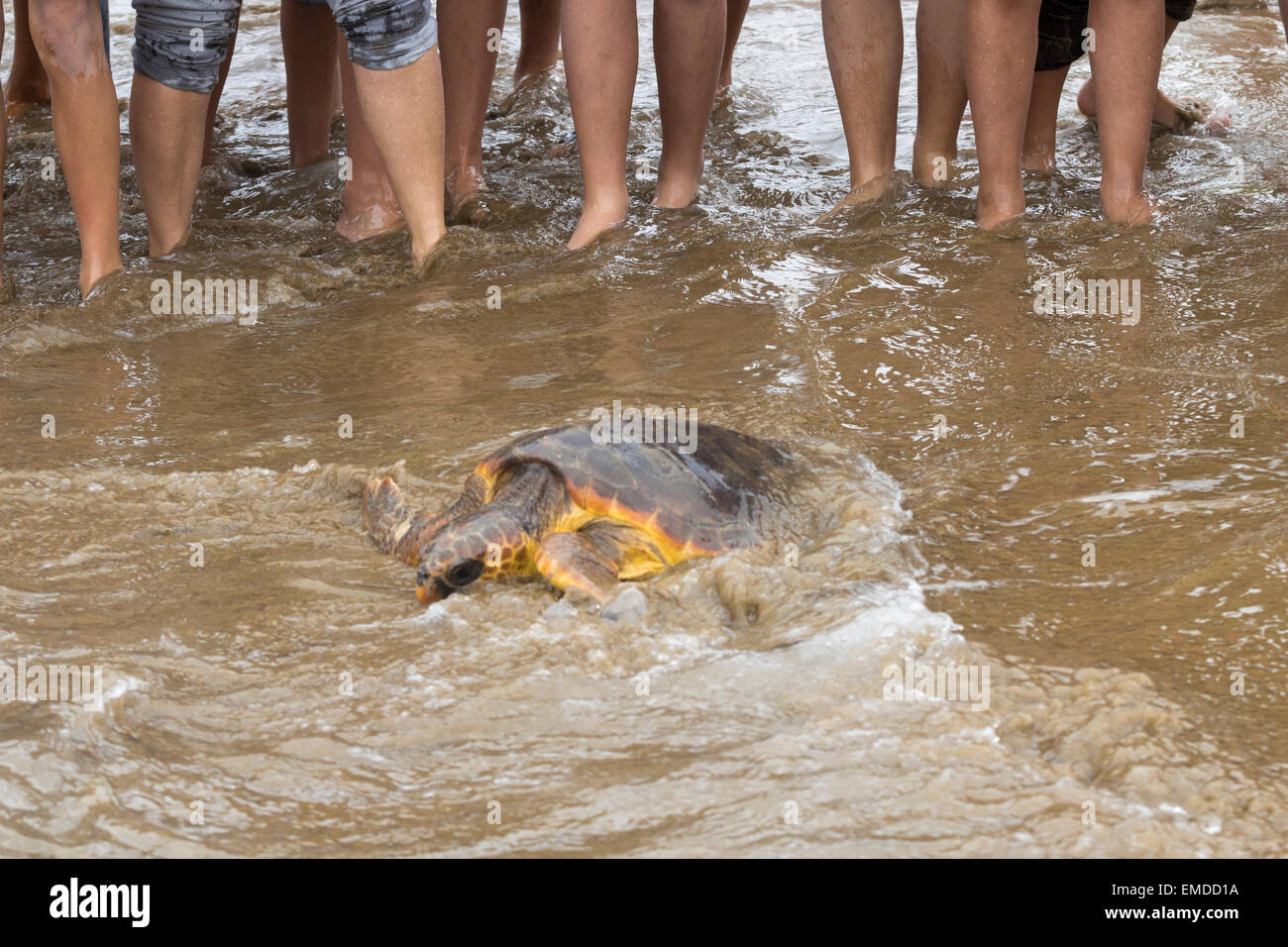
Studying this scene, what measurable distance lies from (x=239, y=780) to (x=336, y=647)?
Answer: 0.34 metres

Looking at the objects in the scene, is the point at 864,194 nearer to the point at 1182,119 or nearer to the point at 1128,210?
the point at 1128,210

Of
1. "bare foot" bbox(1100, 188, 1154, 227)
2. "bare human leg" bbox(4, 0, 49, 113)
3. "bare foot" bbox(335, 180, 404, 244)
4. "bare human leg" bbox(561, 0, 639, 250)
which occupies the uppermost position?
"bare human leg" bbox(4, 0, 49, 113)

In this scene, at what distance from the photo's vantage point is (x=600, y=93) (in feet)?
12.3

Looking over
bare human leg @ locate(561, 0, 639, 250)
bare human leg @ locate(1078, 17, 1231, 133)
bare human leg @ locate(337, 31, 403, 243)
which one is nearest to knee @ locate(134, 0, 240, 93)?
bare human leg @ locate(337, 31, 403, 243)

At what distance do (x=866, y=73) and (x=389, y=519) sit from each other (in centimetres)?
250

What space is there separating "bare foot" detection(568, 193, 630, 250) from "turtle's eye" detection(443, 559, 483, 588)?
1.93 metres

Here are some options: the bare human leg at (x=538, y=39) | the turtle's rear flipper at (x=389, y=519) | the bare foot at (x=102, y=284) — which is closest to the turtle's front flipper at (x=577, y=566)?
the turtle's rear flipper at (x=389, y=519)

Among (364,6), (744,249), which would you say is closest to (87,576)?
(364,6)

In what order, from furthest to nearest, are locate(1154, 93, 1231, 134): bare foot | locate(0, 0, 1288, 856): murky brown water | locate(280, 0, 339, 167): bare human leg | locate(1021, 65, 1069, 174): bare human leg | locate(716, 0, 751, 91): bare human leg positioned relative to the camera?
locate(716, 0, 751, 91): bare human leg
locate(1154, 93, 1231, 134): bare foot
locate(280, 0, 339, 167): bare human leg
locate(1021, 65, 1069, 174): bare human leg
locate(0, 0, 1288, 856): murky brown water

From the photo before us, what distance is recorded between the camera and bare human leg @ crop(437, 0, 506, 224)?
4145mm

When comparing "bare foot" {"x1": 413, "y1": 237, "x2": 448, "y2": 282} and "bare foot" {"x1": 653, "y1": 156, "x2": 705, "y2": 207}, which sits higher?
"bare foot" {"x1": 653, "y1": 156, "x2": 705, "y2": 207}

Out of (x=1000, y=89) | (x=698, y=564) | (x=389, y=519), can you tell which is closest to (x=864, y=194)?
(x=1000, y=89)

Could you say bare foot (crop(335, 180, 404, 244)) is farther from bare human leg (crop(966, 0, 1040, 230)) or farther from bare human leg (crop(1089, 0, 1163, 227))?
bare human leg (crop(1089, 0, 1163, 227))
